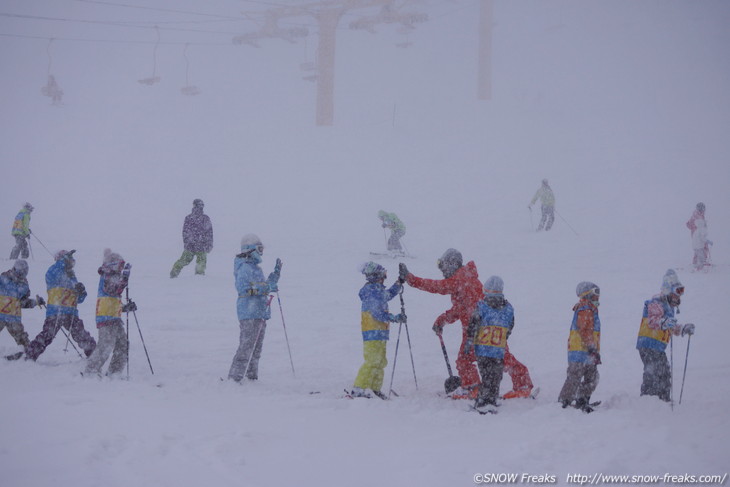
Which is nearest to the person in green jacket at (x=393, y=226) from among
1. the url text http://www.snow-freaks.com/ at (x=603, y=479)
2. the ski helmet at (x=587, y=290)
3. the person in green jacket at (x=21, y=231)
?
the person in green jacket at (x=21, y=231)

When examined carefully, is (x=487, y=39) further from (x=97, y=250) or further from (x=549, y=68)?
(x=97, y=250)

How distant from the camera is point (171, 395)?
18.2ft

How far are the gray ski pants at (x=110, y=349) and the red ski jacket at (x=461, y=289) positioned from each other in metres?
3.11

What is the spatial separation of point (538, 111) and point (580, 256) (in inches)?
874

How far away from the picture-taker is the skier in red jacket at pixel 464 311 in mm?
6093

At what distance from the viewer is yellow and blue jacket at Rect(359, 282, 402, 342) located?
5902mm

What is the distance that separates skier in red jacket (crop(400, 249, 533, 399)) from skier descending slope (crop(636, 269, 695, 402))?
1127 mm

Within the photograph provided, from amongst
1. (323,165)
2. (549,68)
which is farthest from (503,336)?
(549,68)

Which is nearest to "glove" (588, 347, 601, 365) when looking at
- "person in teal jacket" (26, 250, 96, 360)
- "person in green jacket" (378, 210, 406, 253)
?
"person in teal jacket" (26, 250, 96, 360)

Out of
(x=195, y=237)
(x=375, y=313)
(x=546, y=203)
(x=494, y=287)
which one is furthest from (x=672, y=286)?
(x=546, y=203)

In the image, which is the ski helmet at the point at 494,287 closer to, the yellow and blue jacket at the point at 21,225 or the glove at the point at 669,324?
the glove at the point at 669,324

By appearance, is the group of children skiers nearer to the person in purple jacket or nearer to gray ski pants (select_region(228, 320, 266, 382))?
gray ski pants (select_region(228, 320, 266, 382))

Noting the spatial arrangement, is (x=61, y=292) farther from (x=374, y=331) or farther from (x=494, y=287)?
(x=494, y=287)

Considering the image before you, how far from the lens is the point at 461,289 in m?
6.26
